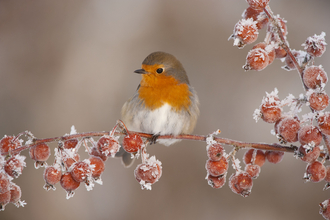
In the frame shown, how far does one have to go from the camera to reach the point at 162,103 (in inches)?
77.0

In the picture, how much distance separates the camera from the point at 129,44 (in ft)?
11.2

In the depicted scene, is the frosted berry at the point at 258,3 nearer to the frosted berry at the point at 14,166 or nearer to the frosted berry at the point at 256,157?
the frosted berry at the point at 256,157

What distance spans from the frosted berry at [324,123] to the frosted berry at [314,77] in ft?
0.26

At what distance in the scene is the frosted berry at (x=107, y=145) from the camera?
1016 mm

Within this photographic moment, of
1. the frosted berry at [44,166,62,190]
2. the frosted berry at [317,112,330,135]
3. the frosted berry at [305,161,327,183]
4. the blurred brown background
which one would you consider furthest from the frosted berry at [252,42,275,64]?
the blurred brown background

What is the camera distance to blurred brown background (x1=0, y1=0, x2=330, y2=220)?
294 centimetres

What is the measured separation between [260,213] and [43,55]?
260cm

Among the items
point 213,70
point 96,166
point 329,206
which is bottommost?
point 329,206

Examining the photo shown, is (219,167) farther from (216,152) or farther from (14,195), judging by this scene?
(14,195)

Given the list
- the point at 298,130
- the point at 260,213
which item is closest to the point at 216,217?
the point at 260,213

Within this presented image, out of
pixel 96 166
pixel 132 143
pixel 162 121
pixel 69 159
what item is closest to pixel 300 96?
pixel 132 143

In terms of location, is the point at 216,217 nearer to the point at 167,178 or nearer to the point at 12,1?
the point at 167,178

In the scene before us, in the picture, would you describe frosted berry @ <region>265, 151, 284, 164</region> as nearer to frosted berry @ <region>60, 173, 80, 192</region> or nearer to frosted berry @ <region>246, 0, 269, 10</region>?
frosted berry @ <region>246, 0, 269, 10</region>

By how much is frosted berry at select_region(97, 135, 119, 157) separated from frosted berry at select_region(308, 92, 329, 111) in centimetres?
60
